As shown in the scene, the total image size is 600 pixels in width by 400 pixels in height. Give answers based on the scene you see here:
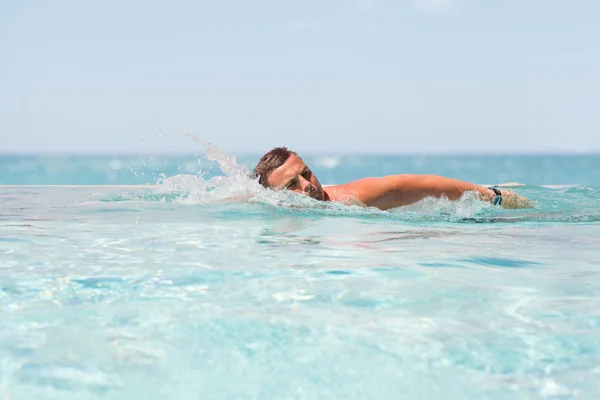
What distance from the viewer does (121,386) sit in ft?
6.41

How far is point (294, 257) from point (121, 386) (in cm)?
188

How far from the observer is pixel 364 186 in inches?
249

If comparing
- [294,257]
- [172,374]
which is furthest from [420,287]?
[172,374]

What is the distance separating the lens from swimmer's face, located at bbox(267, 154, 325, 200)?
6.05 metres

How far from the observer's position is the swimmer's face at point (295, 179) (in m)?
6.05

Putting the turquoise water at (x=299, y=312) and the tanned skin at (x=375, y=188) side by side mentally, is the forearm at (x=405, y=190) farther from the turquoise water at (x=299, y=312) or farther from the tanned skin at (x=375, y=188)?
the turquoise water at (x=299, y=312)

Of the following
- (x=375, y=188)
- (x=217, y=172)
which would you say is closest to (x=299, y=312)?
(x=375, y=188)

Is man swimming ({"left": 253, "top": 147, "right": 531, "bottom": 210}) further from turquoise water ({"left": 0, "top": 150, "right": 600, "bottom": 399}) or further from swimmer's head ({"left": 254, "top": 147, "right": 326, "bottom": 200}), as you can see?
turquoise water ({"left": 0, "top": 150, "right": 600, "bottom": 399})

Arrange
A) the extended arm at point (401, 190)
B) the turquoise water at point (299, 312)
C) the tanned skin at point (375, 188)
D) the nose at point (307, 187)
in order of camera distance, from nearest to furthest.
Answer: the turquoise water at point (299, 312)
the nose at point (307, 187)
the tanned skin at point (375, 188)
the extended arm at point (401, 190)

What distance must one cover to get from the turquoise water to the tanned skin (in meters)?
1.09

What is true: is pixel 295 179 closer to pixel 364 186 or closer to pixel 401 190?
pixel 364 186

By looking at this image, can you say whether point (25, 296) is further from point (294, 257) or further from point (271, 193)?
point (271, 193)

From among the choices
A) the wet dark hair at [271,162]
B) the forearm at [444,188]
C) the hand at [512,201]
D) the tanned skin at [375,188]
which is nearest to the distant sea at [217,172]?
the wet dark hair at [271,162]

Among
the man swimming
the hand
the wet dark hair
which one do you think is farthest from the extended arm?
the wet dark hair
